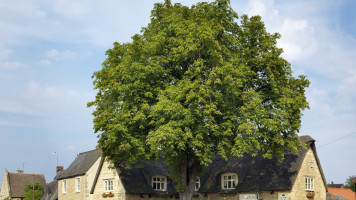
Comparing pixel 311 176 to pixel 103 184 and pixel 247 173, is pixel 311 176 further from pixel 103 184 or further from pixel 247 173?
pixel 103 184

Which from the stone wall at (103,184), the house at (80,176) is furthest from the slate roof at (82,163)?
the stone wall at (103,184)

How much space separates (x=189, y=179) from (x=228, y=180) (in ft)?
24.7

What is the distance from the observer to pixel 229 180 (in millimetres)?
43031

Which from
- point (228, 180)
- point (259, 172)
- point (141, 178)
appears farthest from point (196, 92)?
point (141, 178)

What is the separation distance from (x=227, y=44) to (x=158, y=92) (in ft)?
25.3

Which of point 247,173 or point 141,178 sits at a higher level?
point 247,173

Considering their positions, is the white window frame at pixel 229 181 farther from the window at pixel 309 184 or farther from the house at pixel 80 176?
the house at pixel 80 176

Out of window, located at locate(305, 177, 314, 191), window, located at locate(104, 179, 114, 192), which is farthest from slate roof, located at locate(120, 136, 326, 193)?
window, located at locate(305, 177, 314, 191)

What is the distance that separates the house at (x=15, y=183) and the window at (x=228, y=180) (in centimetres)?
5071

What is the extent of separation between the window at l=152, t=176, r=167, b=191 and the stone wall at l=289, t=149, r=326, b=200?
14953 mm

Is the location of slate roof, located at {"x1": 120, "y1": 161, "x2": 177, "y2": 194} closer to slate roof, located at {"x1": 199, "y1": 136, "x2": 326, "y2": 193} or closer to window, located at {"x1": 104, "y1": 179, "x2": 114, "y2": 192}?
window, located at {"x1": 104, "y1": 179, "x2": 114, "y2": 192}

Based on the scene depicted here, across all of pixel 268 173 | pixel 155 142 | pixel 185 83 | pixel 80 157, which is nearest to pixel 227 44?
pixel 185 83

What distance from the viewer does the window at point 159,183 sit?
45356 mm

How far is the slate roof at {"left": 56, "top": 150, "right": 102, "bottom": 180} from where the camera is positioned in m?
49.5
